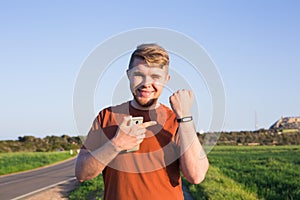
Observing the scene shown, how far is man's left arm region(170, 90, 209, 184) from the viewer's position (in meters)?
2.73

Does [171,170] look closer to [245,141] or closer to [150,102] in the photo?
[150,102]

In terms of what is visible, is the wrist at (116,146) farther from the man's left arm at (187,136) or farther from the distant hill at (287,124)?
the distant hill at (287,124)

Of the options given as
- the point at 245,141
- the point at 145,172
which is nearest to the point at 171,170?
the point at 145,172

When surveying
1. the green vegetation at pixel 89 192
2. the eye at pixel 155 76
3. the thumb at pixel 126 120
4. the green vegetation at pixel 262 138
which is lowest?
the green vegetation at pixel 262 138

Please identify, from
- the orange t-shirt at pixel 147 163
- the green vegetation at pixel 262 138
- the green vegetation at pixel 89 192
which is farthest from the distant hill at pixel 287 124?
the orange t-shirt at pixel 147 163

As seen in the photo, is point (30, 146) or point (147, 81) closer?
point (147, 81)

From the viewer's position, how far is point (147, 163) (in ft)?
9.30

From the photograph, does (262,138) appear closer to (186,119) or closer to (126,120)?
(186,119)

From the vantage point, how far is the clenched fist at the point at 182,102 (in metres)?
2.72

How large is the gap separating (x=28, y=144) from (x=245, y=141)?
52.0 m

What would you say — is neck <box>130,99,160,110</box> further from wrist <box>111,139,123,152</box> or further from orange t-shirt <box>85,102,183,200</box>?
wrist <box>111,139,123,152</box>

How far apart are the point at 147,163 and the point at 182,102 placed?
390 mm

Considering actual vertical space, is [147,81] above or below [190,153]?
above

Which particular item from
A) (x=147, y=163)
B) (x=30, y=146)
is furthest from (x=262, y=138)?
(x=147, y=163)
